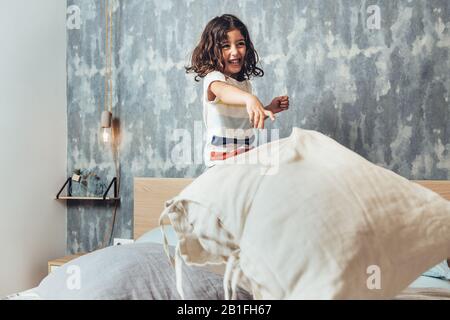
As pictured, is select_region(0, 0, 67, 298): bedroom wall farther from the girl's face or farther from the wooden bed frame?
the girl's face

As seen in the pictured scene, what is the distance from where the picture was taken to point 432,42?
1.92 m

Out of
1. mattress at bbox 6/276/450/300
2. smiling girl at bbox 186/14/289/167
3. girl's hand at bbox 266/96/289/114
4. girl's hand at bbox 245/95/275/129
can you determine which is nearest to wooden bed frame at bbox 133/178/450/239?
smiling girl at bbox 186/14/289/167

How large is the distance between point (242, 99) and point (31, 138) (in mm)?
1524

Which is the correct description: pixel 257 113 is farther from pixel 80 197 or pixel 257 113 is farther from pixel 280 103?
pixel 80 197

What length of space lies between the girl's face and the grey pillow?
93cm

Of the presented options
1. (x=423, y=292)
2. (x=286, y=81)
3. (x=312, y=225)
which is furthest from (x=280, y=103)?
(x=312, y=225)

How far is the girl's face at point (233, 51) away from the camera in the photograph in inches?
71.5

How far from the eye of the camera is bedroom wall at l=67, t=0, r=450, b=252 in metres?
1.94

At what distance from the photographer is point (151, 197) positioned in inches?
89.8

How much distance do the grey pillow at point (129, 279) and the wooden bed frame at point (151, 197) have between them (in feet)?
3.44

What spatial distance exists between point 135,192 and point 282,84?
0.95m

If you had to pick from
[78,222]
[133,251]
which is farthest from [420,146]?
[78,222]
